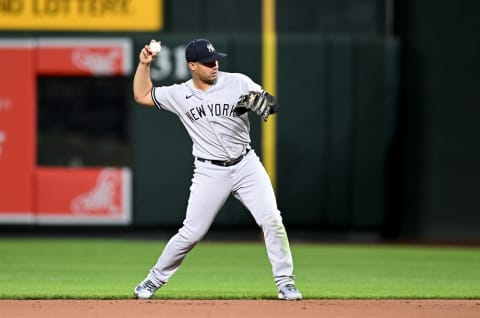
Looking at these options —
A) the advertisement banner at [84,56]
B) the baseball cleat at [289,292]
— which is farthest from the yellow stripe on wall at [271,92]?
the baseball cleat at [289,292]

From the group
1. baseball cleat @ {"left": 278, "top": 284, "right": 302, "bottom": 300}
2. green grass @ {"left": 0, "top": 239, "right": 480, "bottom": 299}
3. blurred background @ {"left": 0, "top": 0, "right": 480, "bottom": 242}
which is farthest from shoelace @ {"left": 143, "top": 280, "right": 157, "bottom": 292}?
blurred background @ {"left": 0, "top": 0, "right": 480, "bottom": 242}

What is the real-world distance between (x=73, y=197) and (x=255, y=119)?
109 inches

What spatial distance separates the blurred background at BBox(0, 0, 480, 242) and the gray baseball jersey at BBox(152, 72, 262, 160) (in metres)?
7.30

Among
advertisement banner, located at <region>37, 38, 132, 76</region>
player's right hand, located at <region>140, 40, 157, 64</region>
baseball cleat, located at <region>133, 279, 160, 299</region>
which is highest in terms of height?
player's right hand, located at <region>140, 40, 157, 64</region>

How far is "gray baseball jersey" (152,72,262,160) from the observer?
791 cm

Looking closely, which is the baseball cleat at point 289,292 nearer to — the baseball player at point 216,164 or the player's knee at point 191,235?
the baseball player at point 216,164

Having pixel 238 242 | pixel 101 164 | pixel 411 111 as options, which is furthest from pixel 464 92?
pixel 101 164

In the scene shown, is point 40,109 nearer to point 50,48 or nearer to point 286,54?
point 50,48

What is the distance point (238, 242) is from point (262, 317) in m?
8.05

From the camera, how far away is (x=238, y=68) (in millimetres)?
15328

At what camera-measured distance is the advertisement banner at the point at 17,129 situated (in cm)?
1538

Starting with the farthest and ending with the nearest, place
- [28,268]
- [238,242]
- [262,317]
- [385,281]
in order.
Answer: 1. [238,242]
2. [28,268]
3. [385,281]
4. [262,317]

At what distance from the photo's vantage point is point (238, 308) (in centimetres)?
764

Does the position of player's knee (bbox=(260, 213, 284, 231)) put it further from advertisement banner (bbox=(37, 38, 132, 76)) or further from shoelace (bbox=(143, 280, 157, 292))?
advertisement banner (bbox=(37, 38, 132, 76))
